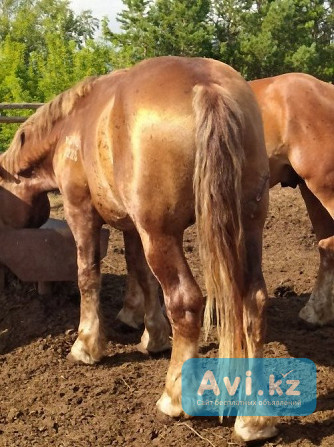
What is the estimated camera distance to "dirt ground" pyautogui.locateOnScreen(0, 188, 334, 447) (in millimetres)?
3141

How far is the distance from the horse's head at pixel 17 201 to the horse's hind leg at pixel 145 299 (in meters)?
0.81

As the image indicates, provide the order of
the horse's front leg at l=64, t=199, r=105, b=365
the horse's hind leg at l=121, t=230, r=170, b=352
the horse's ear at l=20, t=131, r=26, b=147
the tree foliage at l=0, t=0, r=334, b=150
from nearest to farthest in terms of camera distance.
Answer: the horse's front leg at l=64, t=199, r=105, b=365 → the horse's hind leg at l=121, t=230, r=170, b=352 → the horse's ear at l=20, t=131, r=26, b=147 → the tree foliage at l=0, t=0, r=334, b=150

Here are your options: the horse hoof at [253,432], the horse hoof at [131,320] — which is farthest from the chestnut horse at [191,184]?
the horse hoof at [131,320]

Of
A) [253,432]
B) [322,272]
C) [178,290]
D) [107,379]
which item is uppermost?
[178,290]

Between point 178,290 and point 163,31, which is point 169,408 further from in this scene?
point 163,31

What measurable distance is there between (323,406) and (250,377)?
665mm

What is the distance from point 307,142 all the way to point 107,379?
2.45 m

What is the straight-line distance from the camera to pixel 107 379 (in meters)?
3.84

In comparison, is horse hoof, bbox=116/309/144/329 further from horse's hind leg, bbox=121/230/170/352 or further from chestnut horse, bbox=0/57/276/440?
chestnut horse, bbox=0/57/276/440

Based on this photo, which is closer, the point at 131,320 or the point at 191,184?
the point at 191,184

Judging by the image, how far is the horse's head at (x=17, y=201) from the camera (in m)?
Result: 4.63

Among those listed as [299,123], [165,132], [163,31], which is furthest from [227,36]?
[165,132]

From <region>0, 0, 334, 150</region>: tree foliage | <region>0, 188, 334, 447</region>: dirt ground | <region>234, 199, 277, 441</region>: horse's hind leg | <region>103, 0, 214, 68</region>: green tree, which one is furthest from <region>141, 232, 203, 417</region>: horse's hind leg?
<region>103, 0, 214, 68</region>: green tree

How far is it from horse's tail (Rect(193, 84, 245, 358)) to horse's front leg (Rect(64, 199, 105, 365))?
4.21ft
